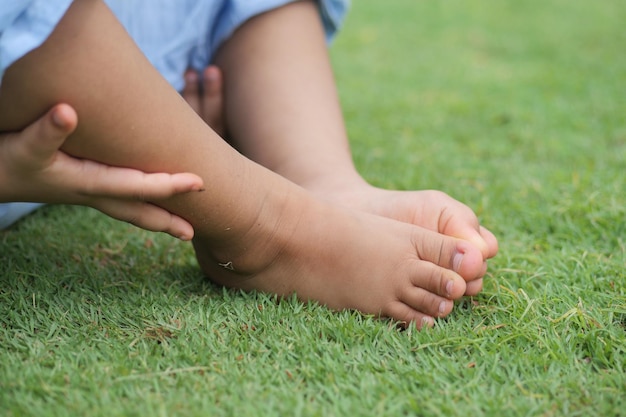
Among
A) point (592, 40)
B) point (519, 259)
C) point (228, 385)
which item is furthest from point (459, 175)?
point (592, 40)

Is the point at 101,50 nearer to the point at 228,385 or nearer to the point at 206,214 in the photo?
the point at 206,214

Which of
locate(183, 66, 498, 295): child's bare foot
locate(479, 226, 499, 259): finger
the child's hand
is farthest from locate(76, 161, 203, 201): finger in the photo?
locate(479, 226, 499, 259): finger

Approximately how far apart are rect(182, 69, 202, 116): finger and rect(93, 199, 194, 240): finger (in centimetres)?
56

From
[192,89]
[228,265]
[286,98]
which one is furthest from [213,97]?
[228,265]

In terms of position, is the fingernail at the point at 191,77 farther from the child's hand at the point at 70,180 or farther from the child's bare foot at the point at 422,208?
the child's hand at the point at 70,180

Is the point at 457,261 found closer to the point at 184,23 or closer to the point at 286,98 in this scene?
the point at 286,98

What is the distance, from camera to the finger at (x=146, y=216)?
0.93 metres

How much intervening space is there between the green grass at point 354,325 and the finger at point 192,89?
0.30 meters

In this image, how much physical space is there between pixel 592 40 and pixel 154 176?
9.86 feet

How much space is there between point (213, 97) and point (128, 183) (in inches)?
23.0

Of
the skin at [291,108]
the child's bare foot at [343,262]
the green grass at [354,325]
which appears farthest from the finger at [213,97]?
the child's bare foot at [343,262]

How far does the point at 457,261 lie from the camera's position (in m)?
1.07

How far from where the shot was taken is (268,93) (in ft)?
4.43

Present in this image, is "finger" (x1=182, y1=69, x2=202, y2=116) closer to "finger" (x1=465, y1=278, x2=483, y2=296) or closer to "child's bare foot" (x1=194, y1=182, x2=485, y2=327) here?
"child's bare foot" (x1=194, y1=182, x2=485, y2=327)
